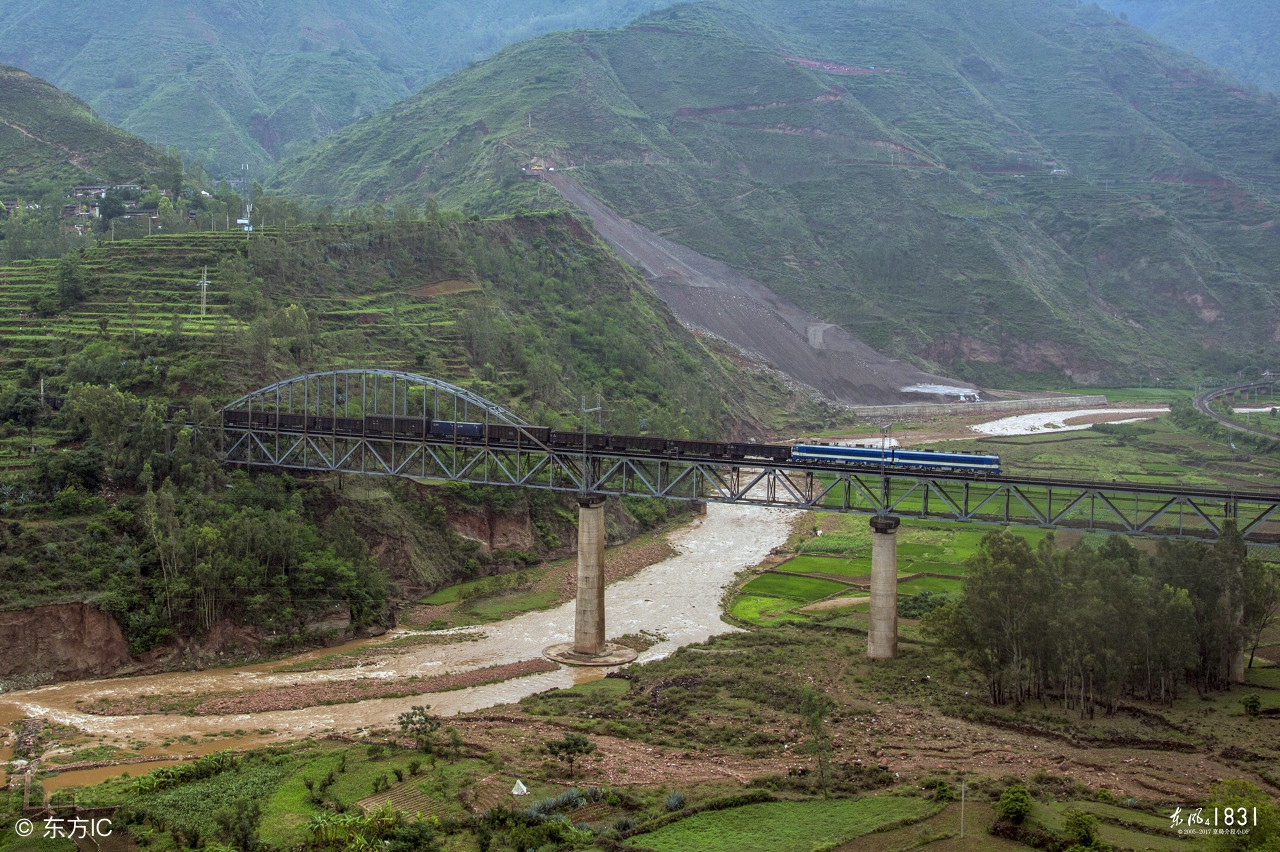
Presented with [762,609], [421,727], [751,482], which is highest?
[751,482]

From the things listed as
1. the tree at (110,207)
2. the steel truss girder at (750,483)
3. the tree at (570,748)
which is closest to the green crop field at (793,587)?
the steel truss girder at (750,483)

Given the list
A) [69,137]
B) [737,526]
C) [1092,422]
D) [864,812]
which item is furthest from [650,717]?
[69,137]

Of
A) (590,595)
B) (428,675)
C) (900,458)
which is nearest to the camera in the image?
(900,458)

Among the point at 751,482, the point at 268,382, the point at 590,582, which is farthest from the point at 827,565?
the point at 268,382

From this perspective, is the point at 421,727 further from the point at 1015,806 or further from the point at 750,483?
the point at 750,483

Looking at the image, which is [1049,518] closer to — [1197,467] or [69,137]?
[1197,467]

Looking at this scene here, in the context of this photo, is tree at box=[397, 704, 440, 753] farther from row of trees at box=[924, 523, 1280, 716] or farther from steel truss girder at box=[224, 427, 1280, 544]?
row of trees at box=[924, 523, 1280, 716]
